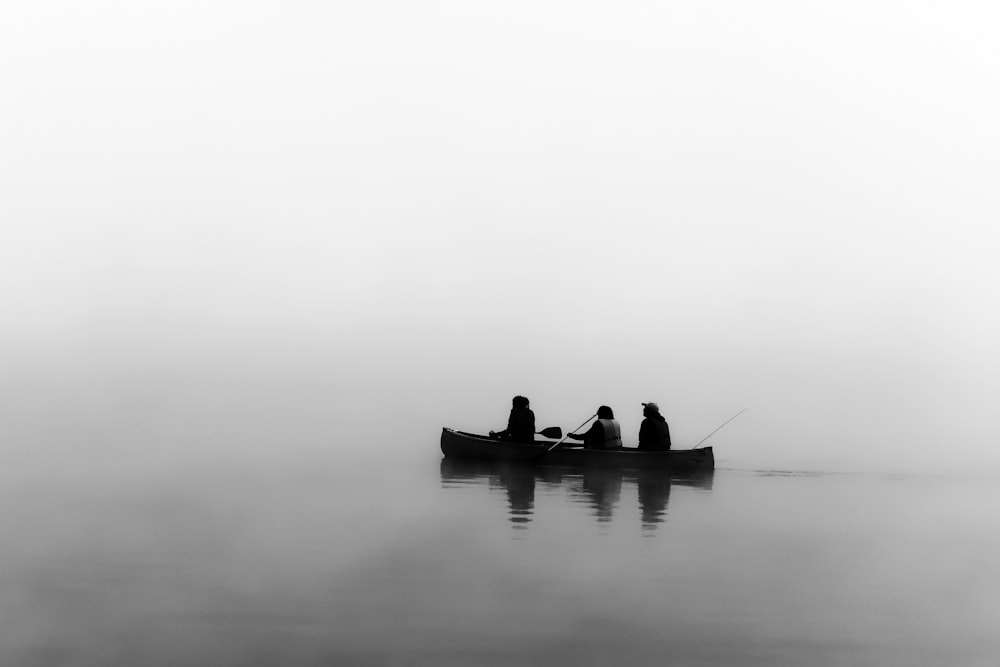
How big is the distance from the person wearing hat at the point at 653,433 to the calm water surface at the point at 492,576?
2218mm

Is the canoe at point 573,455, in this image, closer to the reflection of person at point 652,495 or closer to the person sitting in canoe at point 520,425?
the reflection of person at point 652,495

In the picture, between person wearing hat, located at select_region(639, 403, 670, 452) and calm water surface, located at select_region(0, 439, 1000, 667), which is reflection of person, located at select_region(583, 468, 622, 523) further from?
person wearing hat, located at select_region(639, 403, 670, 452)

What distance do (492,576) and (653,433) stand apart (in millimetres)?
13448

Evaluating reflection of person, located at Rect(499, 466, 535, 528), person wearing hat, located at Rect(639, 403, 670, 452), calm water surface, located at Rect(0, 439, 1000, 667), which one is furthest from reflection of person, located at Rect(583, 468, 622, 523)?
reflection of person, located at Rect(499, 466, 535, 528)

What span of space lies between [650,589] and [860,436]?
140 ft

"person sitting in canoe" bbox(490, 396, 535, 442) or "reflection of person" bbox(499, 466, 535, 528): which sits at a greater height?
"person sitting in canoe" bbox(490, 396, 535, 442)

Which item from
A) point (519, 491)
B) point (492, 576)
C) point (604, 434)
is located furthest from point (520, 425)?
point (492, 576)

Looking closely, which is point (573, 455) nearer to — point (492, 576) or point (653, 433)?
point (653, 433)

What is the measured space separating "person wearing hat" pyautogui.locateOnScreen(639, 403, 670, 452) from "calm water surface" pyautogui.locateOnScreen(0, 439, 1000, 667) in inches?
87.3

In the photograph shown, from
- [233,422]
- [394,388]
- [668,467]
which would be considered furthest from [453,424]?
[394,388]

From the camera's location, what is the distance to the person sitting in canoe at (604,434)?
1080 inches

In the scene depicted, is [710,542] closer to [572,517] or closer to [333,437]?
[572,517]

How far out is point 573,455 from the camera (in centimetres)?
2738

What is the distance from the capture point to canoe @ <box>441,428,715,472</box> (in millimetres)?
26734
